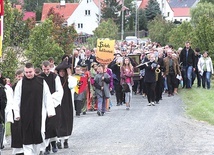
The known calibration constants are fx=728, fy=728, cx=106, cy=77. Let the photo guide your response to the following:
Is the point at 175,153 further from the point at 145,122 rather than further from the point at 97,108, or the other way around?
the point at 97,108

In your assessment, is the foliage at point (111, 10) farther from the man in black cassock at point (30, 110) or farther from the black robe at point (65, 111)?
the man in black cassock at point (30, 110)

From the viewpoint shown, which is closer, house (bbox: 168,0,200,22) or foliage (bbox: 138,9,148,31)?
foliage (bbox: 138,9,148,31)

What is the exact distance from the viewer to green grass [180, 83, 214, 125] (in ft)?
69.0

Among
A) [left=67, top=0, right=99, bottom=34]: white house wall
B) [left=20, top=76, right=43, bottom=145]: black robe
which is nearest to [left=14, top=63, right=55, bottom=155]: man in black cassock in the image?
[left=20, top=76, right=43, bottom=145]: black robe

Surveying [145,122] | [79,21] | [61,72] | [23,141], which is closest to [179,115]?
[145,122]

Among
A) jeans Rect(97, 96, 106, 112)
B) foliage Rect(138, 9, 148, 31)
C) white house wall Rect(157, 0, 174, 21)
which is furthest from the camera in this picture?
white house wall Rect(157, 0, 174, 21)

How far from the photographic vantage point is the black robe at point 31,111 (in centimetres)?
1285

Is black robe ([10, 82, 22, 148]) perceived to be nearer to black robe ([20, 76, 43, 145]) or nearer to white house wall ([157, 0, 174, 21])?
black robe ([20, 76, 43, 145])

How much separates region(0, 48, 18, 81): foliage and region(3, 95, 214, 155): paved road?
7.84 ft

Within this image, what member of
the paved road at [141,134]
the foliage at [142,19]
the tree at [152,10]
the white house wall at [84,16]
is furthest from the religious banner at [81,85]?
the white house wall at [84,16]

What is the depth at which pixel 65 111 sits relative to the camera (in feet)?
50.4

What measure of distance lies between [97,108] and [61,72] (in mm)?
8177

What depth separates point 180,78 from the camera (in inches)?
1169

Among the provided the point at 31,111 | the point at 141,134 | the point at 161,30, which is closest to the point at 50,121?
the point at 31,111
